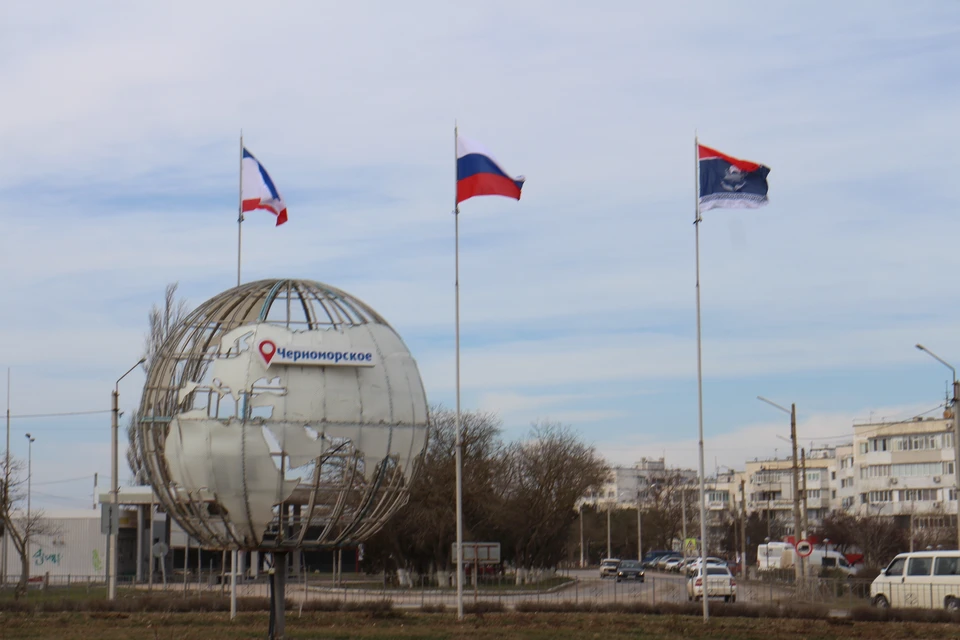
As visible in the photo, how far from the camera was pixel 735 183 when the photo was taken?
27969mm

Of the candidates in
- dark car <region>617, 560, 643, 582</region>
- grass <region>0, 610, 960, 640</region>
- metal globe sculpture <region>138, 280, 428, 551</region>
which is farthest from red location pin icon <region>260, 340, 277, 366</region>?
dark car <region>617, 560, 643, 582</region>

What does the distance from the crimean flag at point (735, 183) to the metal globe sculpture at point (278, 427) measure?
12240 mm

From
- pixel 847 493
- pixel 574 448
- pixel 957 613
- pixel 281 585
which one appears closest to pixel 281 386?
pixel 281 585

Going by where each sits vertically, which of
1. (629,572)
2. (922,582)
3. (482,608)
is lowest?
(629,572)

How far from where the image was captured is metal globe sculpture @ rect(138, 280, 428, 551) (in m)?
16.8

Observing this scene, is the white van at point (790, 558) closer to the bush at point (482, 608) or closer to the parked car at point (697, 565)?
the parked car at point (697, 565)

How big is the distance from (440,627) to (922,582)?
16.1 m

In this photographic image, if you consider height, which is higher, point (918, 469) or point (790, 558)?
point (918, 469)

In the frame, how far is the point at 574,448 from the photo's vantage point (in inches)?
2621

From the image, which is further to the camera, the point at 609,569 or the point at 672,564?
the point at 672,564

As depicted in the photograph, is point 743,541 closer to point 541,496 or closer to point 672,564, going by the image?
point 672,564

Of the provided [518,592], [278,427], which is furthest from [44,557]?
[278,427]

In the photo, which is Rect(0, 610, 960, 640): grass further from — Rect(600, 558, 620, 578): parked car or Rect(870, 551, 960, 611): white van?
Rect(600, 558, 620, 578): parked car

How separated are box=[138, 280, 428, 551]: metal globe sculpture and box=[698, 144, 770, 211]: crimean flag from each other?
40.2 ft
